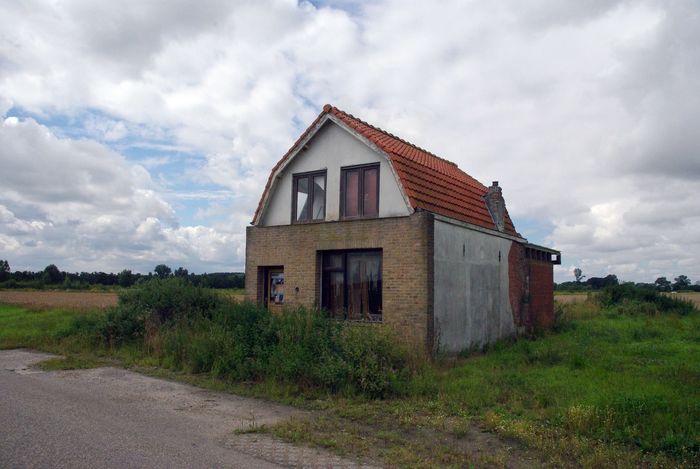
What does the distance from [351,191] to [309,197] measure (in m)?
1.40

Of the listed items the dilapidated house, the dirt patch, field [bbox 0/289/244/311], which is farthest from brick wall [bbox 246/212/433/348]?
the dirt patch

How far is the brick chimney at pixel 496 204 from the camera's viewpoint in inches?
671

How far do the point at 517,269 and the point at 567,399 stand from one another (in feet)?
30.0

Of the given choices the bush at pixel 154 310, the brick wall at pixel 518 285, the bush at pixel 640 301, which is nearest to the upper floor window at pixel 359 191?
the bush at pixel 154 310

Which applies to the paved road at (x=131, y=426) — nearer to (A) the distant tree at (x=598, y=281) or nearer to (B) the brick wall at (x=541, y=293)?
(B) the brick wall at (x=541, y=293)

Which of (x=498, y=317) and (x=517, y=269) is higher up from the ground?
(x=517, y=269)

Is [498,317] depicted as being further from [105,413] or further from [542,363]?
[105,413]

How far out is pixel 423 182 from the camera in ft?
46.0

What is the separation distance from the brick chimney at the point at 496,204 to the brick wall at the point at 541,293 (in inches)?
87.5

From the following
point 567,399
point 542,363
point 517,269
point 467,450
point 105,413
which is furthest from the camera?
point 517,269

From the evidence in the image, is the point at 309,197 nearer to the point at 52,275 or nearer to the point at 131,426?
the point at 131,426

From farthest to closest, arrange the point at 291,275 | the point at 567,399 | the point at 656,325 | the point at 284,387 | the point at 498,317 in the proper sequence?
1. the point at 656,325
2. the point at 498,317
3. the point at 291,275
4. the point at 284,387
5. the point at 567,399

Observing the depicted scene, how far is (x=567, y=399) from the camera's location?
8.78m

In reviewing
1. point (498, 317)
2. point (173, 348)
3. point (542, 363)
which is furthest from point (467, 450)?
point (498, 317)
